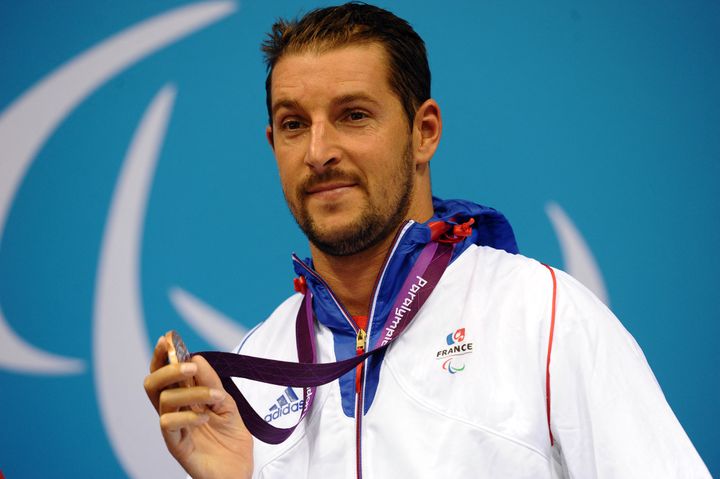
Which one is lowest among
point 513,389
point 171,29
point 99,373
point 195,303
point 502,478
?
point 502,478

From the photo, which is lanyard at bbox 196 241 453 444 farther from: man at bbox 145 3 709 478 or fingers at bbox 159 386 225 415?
fingers at bbox 159 386 225 415

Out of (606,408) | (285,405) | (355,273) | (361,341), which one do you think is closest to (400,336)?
(361,341)

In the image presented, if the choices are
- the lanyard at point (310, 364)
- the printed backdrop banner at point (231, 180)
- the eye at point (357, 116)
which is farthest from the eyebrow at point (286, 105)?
the printed backdrop banner at point (231, 180)

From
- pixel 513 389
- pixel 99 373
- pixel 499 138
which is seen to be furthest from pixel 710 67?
pixel 99 373

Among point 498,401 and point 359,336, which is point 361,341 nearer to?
point 359,336

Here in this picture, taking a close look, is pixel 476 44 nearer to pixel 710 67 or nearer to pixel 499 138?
pixel 499 138

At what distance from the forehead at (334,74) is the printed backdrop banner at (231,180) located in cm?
79

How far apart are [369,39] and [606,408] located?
2.74 ft

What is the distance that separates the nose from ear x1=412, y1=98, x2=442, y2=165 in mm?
208

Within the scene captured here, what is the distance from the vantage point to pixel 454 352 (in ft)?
4.95

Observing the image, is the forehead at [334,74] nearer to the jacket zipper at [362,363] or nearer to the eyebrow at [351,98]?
the eyebrow at [351,98]

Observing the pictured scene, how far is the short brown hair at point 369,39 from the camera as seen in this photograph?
167 cm

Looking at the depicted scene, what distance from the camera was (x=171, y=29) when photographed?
2547 mm

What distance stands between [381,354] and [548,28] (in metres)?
1.27
